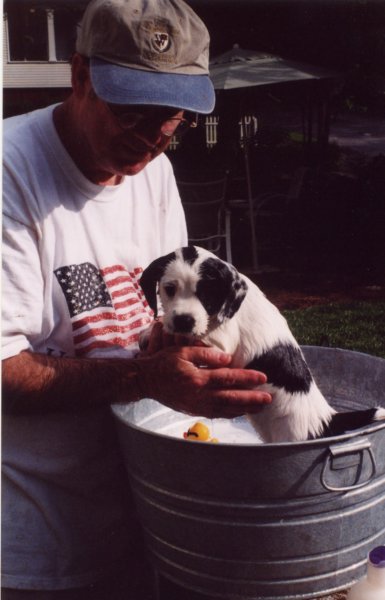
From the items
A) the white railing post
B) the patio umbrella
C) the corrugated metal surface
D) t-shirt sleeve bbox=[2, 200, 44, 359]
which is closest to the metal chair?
the patio umbrella

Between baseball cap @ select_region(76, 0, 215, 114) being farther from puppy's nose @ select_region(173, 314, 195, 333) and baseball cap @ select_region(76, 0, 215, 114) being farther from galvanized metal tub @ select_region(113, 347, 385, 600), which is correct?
galvanized metal tub @ select_region(113, 347, 385, 600)

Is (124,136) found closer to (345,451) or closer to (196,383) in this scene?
(196,383)

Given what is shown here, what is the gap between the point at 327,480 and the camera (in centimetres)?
164

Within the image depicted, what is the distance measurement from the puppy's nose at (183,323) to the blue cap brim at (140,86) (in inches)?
21.8

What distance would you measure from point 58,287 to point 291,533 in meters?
0.86

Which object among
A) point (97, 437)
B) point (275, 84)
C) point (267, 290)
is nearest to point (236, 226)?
point (275, 84)

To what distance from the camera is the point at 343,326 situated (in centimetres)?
→ 634

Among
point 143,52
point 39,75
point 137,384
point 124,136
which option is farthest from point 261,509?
point 39,75

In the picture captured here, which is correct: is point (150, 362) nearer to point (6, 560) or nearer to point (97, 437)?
point (97, 437)

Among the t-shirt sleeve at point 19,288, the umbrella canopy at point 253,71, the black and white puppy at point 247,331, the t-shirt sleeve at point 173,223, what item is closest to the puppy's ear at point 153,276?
the black and white puppy at point 247,331

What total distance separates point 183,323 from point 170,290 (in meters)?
0.13

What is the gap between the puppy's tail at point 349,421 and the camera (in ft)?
7.00

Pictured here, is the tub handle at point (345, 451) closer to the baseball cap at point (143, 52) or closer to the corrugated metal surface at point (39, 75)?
the baseball cap at point (143, 52)

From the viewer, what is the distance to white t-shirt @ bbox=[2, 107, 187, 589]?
74.9 inches
